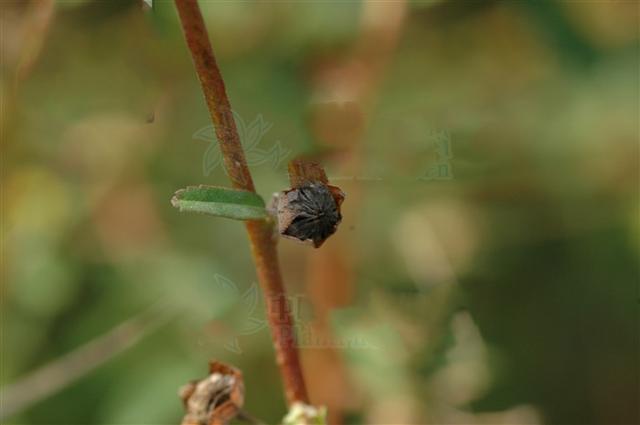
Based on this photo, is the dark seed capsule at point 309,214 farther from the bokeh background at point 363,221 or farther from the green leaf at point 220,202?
the bokeh background at point 363,221

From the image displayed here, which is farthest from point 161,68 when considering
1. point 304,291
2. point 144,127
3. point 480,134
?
point 480,134

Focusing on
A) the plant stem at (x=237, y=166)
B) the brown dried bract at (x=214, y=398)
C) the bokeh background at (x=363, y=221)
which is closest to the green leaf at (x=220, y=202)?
the plant stem at (x=237, y=166)

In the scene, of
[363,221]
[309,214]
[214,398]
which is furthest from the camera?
[363,221]

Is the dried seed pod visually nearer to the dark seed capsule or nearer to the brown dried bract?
the dark seed capsule

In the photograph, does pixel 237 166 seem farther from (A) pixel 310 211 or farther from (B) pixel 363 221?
(B) pixel 363 221

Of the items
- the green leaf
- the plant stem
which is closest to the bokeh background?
the plant stem

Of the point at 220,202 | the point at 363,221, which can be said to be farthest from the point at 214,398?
the point at 363,221

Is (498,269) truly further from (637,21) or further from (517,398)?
(637,21)
